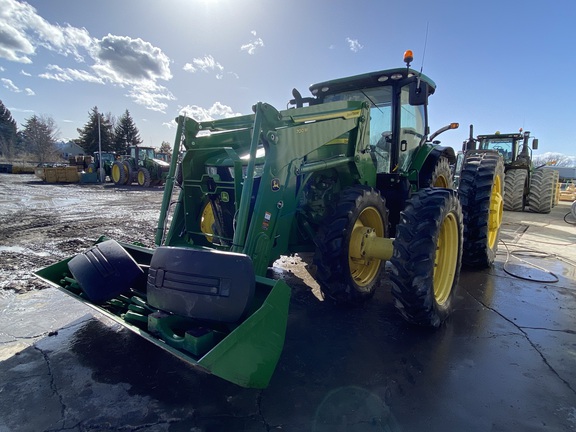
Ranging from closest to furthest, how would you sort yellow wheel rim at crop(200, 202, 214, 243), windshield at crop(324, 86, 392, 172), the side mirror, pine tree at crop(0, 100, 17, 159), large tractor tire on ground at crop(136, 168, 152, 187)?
the side mirror < yellow wheel rim at crop(200, 202, 214, 243) < windshield at crop(324, 86, 392, 172) < large tractor tire on ground at crop(136, 168, 152, 187) < pine tree at crop(0, 100, 17, 159)

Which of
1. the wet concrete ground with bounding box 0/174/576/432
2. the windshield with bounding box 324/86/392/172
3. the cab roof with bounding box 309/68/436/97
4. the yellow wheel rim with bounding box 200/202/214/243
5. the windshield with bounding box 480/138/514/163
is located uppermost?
the windshield with bounding box 480/138/514/163

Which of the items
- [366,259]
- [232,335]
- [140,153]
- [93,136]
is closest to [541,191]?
[366,259]

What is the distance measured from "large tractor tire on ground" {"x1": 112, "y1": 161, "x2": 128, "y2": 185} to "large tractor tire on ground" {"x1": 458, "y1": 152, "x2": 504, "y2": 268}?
21.8 meters

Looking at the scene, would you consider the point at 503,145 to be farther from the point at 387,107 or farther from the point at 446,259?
the point at 446,259

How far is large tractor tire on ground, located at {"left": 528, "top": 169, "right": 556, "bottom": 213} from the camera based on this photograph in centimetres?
1258

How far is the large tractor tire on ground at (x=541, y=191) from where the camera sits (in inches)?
495

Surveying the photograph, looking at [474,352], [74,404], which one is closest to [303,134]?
[474,352]

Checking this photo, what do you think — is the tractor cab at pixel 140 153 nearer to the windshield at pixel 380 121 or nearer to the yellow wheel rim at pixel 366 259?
the windshield at pixel 380 121

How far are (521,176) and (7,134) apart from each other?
83166 mm

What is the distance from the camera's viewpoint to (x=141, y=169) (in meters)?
21.2

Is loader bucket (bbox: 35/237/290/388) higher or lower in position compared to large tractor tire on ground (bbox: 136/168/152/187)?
lower

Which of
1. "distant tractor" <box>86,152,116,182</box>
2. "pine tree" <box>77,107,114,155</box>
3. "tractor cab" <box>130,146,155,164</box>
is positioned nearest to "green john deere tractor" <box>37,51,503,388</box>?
"tractor cab" <box>130,146,155,164</box>

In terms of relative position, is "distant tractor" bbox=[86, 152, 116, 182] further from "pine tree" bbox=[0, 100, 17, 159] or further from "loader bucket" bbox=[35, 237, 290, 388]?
"pine tree" bbox=[0, 100, 17, 159]

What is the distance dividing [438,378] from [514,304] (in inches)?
85.3
